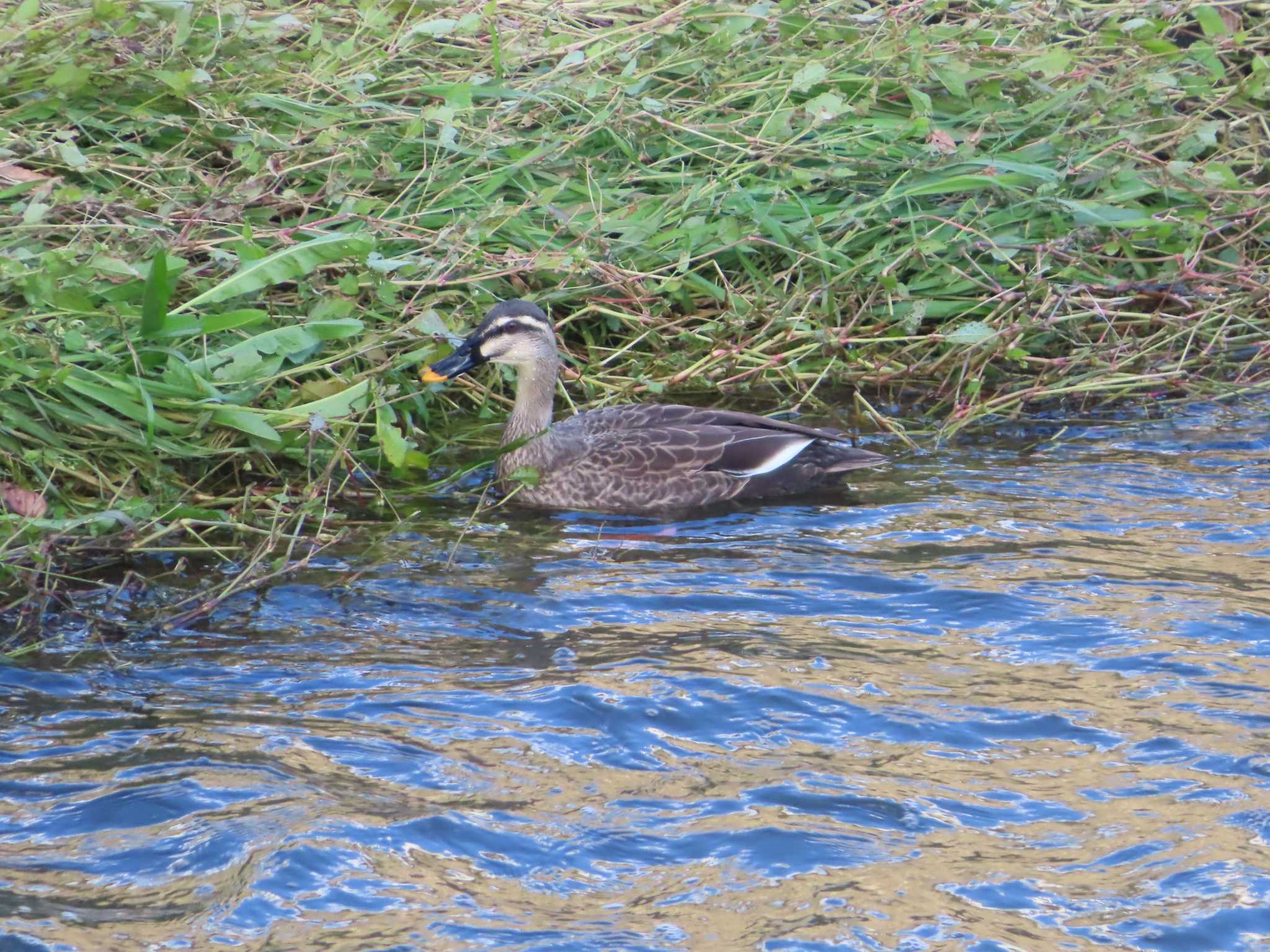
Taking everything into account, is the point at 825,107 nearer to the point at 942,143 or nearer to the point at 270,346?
the point at 942,143

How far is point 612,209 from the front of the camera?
865cm

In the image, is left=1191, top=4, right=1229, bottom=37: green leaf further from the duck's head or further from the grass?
the duck's head

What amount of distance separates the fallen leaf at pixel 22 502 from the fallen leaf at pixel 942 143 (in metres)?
4.82

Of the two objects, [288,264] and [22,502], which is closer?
[22,502]

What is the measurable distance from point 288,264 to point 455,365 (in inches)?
35.2

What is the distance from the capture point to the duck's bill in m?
7.60

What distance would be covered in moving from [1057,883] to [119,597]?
3458mm

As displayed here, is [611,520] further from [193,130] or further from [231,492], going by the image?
[193,130]

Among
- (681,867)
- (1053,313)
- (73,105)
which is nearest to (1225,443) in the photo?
(1053,313)

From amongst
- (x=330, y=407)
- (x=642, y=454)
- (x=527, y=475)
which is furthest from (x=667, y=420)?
(x=330, y=407)

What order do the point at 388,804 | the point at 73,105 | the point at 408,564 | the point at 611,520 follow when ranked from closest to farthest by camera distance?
the point at 388,804
the point at 408,564
the point at 611,520
the point at 73,105

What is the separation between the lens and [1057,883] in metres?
4.54

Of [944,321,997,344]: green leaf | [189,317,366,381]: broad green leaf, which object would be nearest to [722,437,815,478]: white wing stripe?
[944,321,997,344]: green leaf

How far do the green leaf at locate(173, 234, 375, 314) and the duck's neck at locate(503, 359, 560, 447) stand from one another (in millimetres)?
996
